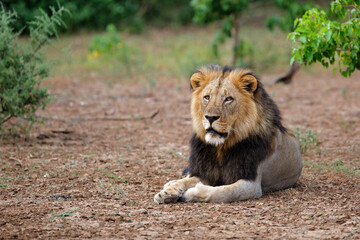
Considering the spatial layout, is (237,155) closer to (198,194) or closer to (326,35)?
(198,194)

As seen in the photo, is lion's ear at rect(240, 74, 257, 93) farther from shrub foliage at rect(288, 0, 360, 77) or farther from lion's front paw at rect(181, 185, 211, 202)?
lion's front paw at rect(181, 185, 211, 202)

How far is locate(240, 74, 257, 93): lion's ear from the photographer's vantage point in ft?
16.8

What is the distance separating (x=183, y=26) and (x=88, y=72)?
7652mm

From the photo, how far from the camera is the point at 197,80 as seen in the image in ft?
17.5

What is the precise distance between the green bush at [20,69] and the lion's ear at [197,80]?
8.52ft

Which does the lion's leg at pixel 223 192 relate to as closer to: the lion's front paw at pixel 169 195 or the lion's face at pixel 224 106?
the lion's front paw at pixel 169 195

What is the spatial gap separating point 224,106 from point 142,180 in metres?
1.49

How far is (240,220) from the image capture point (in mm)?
4480

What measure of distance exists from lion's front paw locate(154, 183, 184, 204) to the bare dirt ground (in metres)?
0.10

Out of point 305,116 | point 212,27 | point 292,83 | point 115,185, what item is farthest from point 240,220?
point 212,27

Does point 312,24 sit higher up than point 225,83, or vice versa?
point 312,24

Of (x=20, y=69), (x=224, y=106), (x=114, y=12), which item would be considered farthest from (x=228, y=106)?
(x=114, y=12)

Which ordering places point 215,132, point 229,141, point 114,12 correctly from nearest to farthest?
point 215,132 → point 229,141 → point 114,12

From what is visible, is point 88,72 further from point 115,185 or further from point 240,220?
point 240,220
